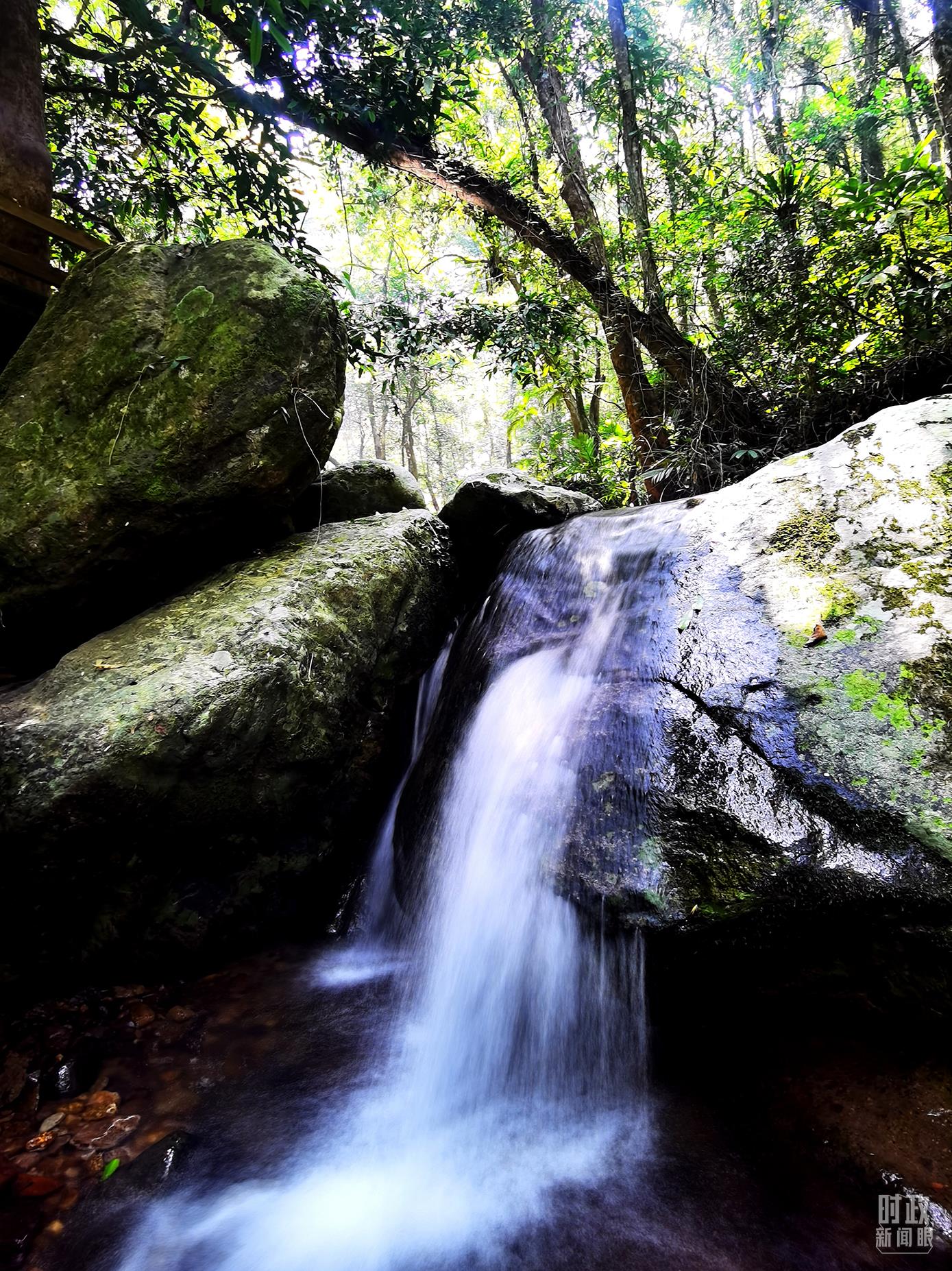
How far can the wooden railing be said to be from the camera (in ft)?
14.4

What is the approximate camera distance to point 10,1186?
7.70 ft

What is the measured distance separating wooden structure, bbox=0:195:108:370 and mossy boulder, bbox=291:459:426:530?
2.50m

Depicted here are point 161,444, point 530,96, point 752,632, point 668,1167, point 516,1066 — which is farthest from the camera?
point 530,96

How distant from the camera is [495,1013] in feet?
10.1

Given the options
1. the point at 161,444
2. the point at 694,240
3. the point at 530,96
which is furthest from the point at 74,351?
the point at 530,96

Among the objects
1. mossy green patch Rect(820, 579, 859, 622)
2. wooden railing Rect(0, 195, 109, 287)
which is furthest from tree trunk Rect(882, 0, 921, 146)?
wooden railing Rect(0, 195, 109, 287)

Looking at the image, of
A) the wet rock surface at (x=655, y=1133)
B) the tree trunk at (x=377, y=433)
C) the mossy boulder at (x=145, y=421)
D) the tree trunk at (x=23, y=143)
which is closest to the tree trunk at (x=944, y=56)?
the mossy boulder at (x=145, y=421)

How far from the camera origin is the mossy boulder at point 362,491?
6289 mm

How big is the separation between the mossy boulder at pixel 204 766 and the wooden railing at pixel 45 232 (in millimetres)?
2836

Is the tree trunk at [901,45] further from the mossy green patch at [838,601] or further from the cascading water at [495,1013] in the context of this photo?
the cascading water at [495,1013]

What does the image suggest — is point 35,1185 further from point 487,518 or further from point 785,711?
point 487,518

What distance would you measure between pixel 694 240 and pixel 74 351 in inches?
262

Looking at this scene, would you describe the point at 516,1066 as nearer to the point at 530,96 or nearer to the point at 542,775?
the point at 542,775

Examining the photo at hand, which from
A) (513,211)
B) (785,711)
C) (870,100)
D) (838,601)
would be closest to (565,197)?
(513,211)
